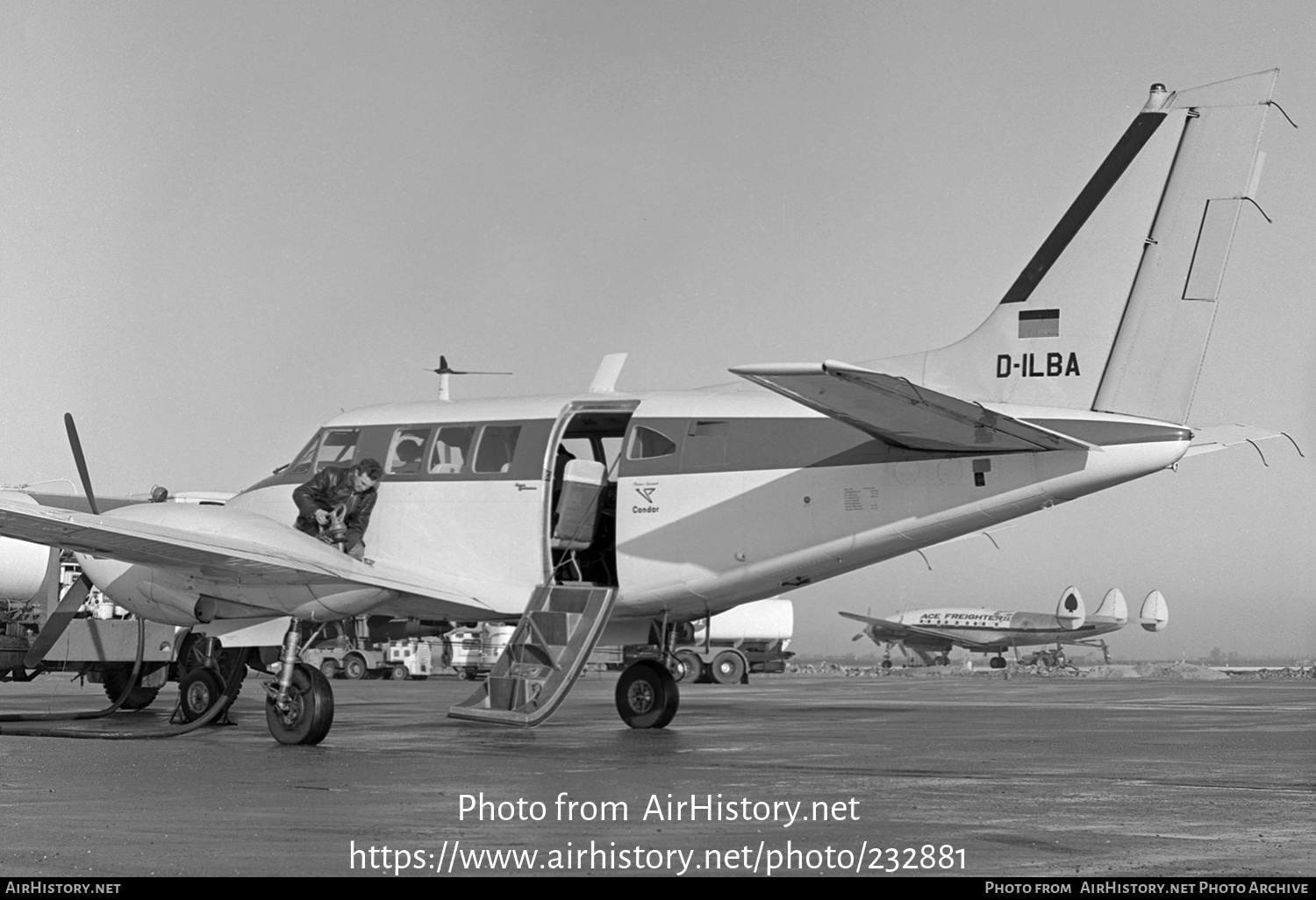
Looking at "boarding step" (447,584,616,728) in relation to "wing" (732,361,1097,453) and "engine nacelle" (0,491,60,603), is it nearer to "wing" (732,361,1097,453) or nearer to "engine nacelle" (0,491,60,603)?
"wing" (732,361,1097,453)

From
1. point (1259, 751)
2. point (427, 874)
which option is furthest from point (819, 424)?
point (427, 874)

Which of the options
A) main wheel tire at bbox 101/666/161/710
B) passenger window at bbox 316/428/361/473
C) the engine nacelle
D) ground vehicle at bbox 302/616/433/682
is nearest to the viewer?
passenger window at bbox 316/428/361/473

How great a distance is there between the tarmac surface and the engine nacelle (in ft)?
16.3

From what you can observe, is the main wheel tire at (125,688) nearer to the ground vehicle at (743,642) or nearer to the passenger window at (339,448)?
the passenger window at (339,448)

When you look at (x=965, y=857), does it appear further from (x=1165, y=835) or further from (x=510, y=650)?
(x=510, y=650)

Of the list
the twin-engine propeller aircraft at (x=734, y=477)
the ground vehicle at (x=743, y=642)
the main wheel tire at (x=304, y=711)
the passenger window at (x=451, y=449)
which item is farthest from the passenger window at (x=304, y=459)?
the ground vehicle at (x=743, y=642)

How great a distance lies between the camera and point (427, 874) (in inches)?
260

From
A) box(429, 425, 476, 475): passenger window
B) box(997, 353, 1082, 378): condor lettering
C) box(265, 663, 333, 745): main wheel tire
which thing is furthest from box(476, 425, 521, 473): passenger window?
box(997, 353, 1082, 378): condor lettering

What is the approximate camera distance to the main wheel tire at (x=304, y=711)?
48.0 feet

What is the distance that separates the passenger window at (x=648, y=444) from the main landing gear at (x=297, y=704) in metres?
4.47

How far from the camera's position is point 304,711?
48.0ft

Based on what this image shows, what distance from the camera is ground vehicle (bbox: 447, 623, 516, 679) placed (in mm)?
52750

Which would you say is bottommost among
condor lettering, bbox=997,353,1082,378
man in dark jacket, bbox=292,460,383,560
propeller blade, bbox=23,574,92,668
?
propeller blade, bbox=23,574,92,668

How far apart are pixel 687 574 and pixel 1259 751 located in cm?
648
